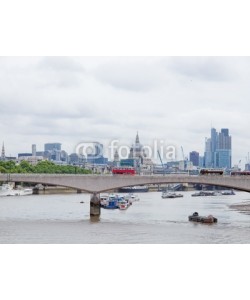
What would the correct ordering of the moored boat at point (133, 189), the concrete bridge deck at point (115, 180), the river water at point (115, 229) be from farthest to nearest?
the moored boat at point (133, 189)
the concrete bridge deck at point (115, 180)
the river water at point (115, 229)

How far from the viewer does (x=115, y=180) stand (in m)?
37.6

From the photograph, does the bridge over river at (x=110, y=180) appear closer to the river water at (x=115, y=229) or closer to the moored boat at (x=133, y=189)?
the river water at (x=115, y=229)

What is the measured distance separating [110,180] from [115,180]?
1.20 ft

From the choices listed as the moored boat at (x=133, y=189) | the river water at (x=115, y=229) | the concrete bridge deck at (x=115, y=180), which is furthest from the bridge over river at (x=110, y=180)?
the moored boat at (x=133, y=189)

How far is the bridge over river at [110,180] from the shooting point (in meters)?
36.0

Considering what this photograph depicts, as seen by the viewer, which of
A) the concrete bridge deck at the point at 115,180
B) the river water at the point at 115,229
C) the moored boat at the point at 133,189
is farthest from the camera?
the moored boat at the point at 133,189

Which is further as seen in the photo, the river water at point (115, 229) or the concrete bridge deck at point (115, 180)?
the concrete bridge deck at point (115, 180)

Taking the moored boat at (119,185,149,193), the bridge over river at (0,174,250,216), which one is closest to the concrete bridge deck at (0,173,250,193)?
the bridge over river at (0,174,250,216)

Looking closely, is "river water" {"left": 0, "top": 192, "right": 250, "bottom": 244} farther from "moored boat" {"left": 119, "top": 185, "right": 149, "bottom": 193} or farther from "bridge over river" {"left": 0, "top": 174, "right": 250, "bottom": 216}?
"moored boat" {"left": 119, "top": 185, "right": 149, "bottom": 193}

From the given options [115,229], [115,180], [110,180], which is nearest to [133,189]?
[110,180]

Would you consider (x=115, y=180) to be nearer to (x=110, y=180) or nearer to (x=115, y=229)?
(x=110, y=180)

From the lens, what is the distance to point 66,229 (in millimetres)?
29391

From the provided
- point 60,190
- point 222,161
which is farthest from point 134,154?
point 60,190

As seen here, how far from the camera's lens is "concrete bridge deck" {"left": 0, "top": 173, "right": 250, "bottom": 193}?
35969 mm
